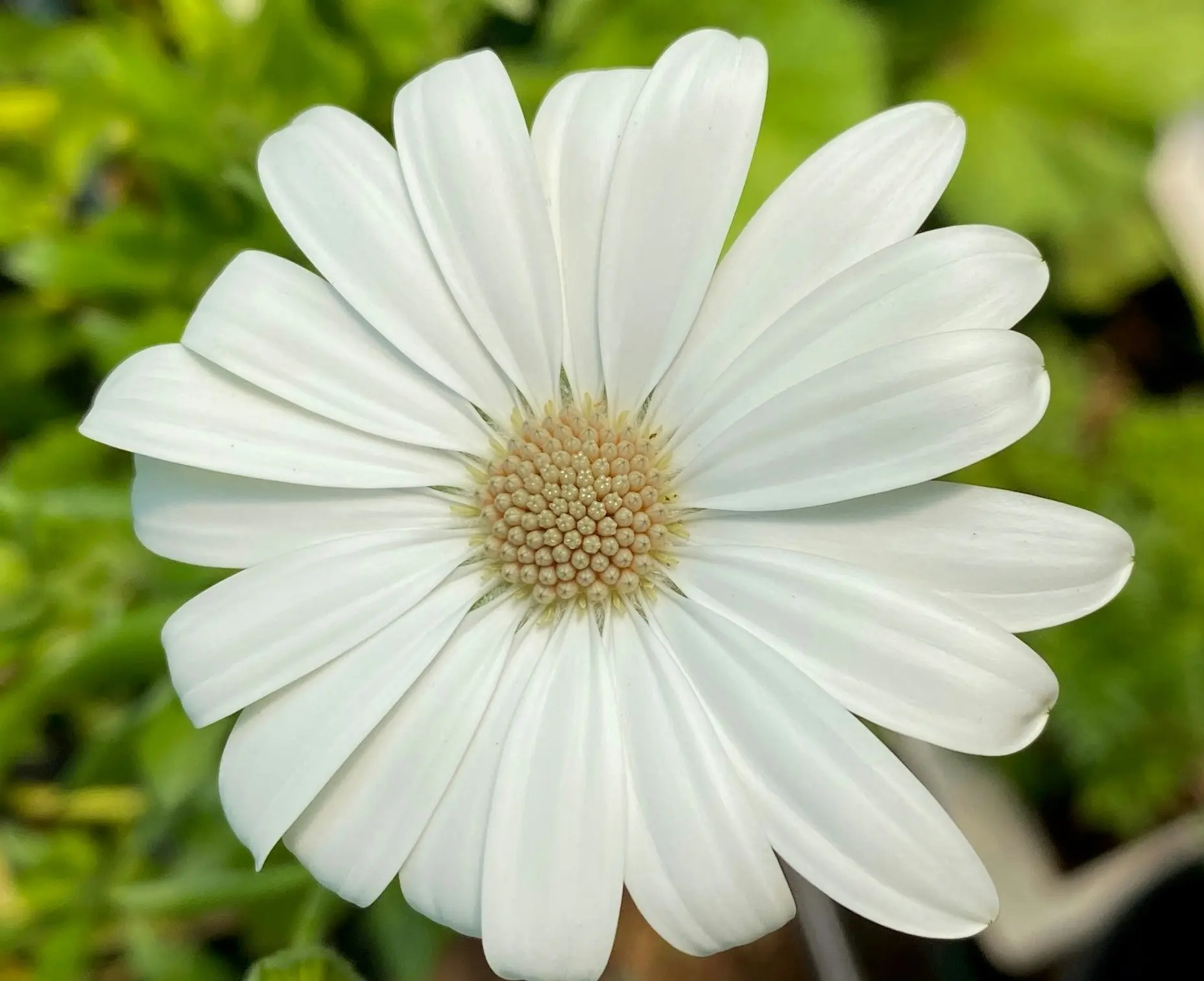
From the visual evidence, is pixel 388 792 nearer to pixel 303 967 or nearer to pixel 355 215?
pixel 303 967

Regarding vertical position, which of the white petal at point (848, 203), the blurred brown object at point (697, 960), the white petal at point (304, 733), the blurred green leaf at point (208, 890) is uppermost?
the white petal at point (848, 203)

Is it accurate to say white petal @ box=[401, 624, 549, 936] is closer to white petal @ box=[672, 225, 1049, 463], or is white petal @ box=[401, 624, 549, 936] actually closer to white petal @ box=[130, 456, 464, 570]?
white petal @ box=[130, 456, 464, 570]

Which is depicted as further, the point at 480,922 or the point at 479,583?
the point at 479,583

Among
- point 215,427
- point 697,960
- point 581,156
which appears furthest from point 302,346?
point 697,960

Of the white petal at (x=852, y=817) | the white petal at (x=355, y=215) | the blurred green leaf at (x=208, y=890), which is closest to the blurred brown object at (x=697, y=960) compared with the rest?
the blurred green leaf at (x=208, y=890)

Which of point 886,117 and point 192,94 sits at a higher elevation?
point 192,94

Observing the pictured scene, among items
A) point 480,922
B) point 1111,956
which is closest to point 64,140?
point 480,922

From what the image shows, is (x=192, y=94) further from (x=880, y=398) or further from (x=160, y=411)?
(x=880, y=398)

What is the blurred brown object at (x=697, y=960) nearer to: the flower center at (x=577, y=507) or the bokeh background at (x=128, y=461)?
the bokeh background at (x=128, y=461)
